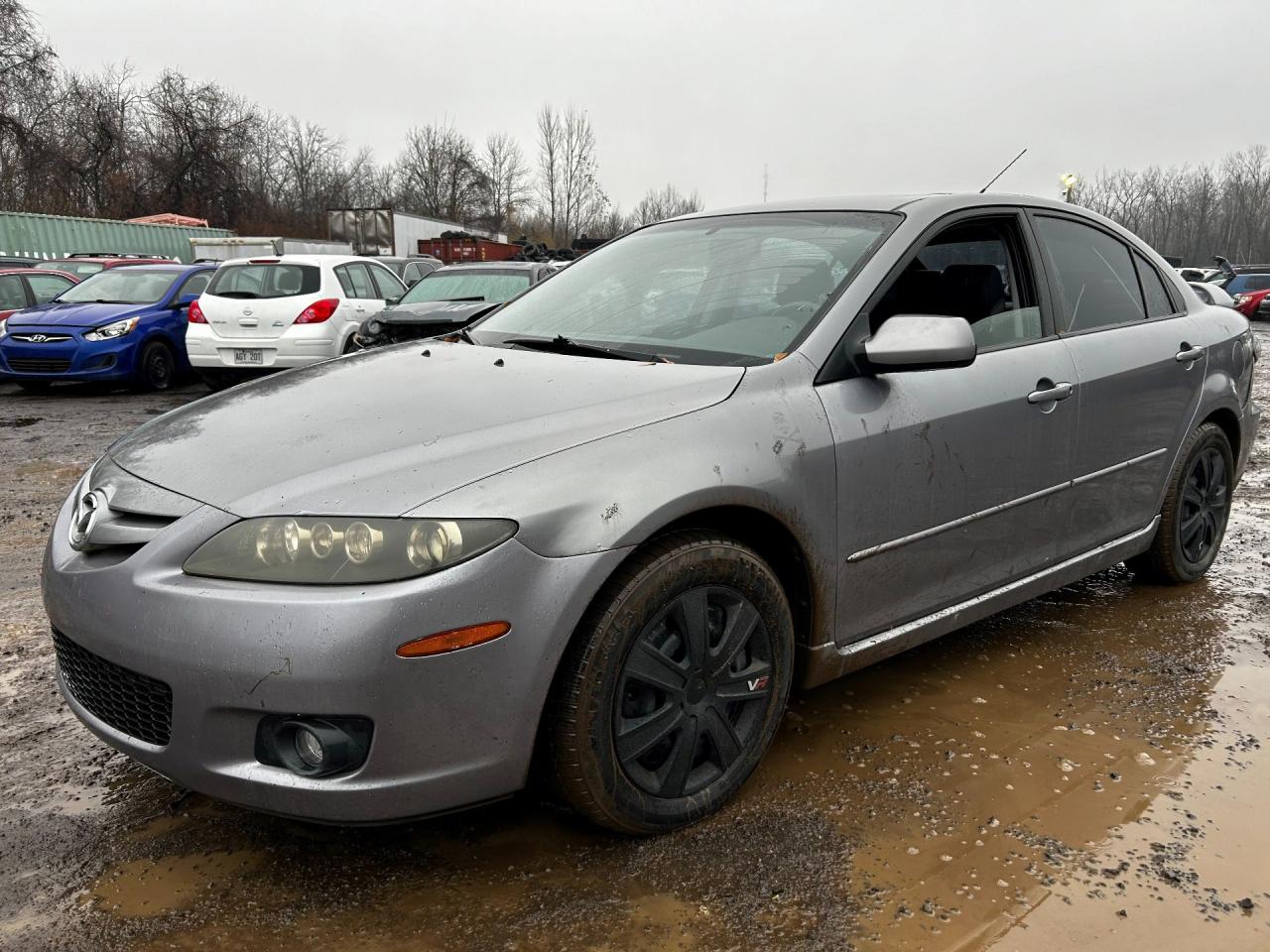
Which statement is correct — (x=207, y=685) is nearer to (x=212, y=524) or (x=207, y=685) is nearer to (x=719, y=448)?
(x=212, y=524)

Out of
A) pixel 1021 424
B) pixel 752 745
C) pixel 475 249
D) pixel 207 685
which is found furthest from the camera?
pixel 475 249

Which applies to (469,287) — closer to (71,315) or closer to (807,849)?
(71,315)

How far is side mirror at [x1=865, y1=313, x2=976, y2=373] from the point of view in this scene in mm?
2555

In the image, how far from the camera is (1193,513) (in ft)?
13.7

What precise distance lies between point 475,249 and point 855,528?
34869 millimetres

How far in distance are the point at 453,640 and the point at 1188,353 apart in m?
3.24

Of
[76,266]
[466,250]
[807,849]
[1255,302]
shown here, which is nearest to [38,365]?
[76,266]

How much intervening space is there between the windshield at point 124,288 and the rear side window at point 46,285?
1.51m

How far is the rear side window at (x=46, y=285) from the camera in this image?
1318 cm

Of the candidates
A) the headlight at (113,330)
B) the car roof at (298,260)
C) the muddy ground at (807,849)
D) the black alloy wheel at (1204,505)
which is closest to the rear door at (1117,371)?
the black alloy wheel at (1204,505)

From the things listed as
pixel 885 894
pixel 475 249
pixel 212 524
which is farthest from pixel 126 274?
pixel 475 249

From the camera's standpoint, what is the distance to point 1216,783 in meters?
2.68

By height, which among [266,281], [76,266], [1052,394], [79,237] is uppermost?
[79,237]

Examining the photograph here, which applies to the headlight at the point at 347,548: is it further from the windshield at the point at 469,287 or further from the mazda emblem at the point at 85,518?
the windshield at the point at 469,287
